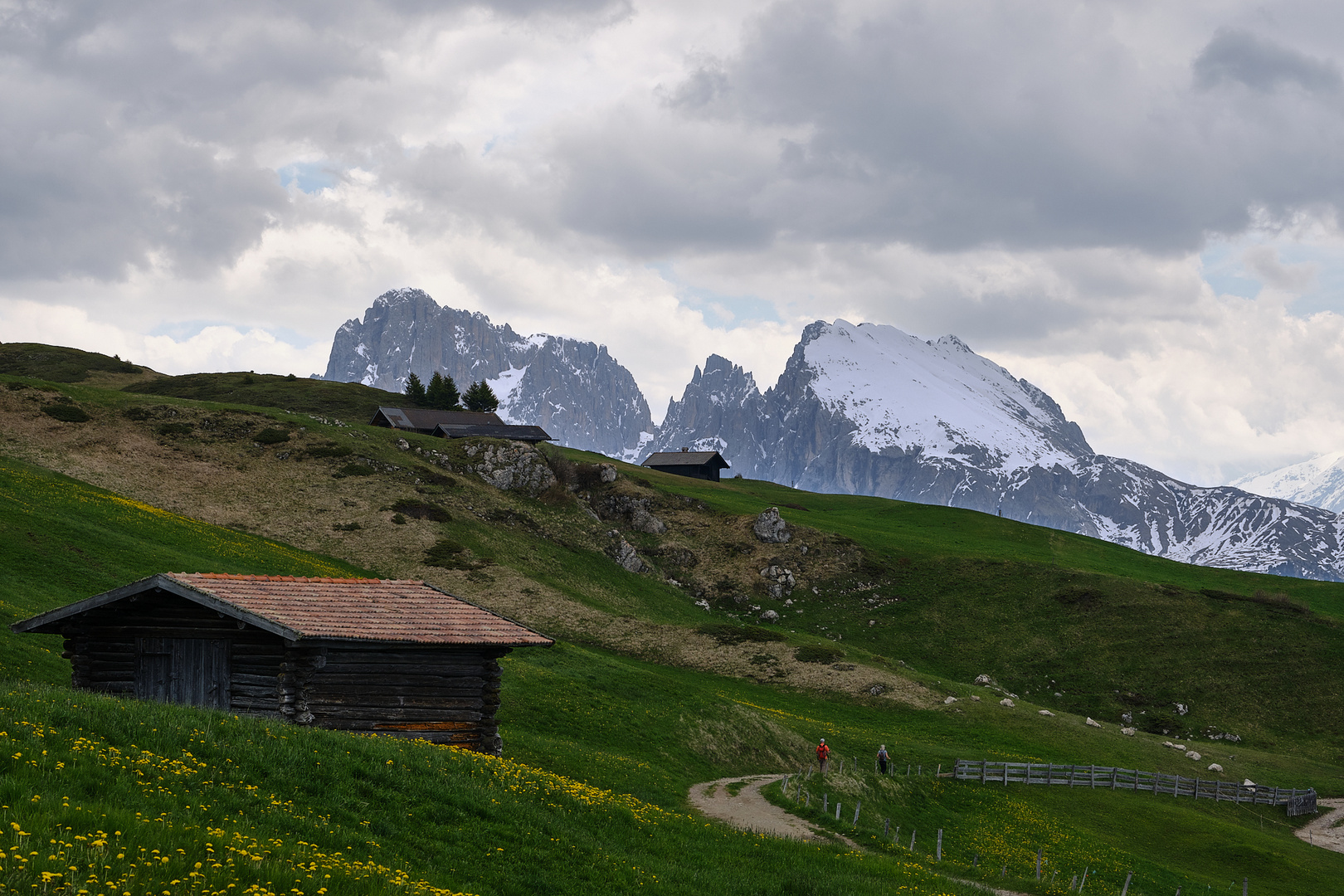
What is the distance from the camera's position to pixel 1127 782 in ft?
159

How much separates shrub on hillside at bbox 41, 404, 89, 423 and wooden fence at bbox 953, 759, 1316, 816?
70.8 m

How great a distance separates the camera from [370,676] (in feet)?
82.2

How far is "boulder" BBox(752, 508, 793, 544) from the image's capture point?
318 ft

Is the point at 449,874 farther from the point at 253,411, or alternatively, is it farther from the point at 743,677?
the point at 253,411

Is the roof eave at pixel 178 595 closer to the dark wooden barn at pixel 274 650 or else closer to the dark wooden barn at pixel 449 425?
the dark wooden barn at pixel 274 650

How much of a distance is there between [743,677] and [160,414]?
54991 millimetres

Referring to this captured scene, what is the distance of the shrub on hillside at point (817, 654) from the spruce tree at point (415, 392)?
96127mm

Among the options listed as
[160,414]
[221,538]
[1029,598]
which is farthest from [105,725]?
[1029,598]

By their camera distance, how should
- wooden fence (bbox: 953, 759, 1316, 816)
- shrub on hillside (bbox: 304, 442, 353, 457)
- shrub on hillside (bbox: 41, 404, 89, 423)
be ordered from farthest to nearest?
1. shrub on hillside (bbox: 304, 442, 353, 457)
2. shrub on hillside (bbox: 41, 404, 89, 423)
3. wooden fence (bbox: 953, 759, 1316, 816)

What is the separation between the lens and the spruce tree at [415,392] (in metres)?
148

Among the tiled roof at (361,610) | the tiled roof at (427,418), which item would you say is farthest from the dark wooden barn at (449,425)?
the tiled roof at (361,610)

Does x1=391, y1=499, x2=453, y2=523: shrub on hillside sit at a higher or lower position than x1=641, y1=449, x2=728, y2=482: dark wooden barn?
lower

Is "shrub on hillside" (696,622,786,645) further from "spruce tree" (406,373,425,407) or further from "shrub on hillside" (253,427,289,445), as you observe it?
"spruce tree" (406,373,425,407)

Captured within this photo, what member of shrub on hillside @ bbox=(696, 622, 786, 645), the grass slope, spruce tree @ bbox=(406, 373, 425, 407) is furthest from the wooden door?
spruce tree @ bbox=(406, 373, 425, 407)
